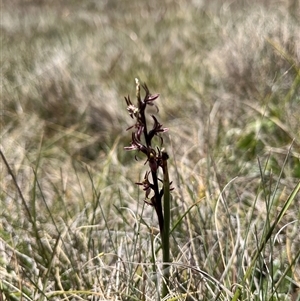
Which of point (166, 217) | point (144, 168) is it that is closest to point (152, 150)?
point (166, 217)

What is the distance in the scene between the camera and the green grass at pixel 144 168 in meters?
1.20

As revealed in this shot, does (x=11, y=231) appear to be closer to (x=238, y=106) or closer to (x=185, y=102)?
(x=238, y=106)

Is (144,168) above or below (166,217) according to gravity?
above

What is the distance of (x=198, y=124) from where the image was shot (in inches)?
93.8

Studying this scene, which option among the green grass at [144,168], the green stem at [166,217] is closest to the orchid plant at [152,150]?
the green stem at [166,217]

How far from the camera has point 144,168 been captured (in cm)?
221

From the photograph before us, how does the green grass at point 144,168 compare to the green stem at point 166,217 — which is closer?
the green stem at point 166,217

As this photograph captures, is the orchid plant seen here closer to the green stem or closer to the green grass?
the green stem

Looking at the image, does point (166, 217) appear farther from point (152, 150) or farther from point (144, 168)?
point (144, 168)

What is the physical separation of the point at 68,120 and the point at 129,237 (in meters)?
1.59

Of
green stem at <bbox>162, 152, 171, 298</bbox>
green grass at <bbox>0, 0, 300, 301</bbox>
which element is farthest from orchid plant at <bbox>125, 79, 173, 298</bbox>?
green grass at <bbox>0, 0, 300, 301</bbox>

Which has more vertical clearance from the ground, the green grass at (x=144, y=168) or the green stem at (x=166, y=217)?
the green grass at (x=144, y=168)

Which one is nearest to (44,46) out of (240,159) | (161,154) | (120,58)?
(120,58)

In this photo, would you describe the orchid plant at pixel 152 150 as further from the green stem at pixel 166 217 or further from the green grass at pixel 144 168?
the green grass at pixel 144 168
